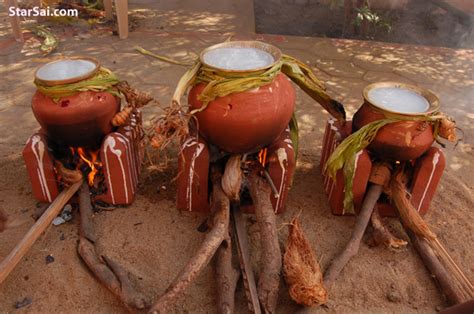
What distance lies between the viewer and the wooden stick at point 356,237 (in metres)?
2.75

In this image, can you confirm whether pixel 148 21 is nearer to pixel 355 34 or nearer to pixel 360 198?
pixel 355 34

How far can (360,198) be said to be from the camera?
10.6ft

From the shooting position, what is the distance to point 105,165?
3096 millimetres

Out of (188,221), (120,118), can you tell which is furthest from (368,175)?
(120,118)

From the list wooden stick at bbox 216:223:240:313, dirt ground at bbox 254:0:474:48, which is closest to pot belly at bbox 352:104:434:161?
wooden stick at bbox 216:223:240:313

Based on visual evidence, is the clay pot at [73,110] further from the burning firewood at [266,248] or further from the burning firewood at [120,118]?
the burning firewood at [266,248]

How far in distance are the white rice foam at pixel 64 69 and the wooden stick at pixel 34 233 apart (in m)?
0.78

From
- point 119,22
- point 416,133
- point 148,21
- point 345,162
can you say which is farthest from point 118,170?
point 148,21

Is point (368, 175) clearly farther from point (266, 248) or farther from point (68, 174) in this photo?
point (68, 174)

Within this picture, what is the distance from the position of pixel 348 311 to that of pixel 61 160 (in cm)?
228

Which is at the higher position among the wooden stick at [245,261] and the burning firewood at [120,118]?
the burning firewood at [120,118]

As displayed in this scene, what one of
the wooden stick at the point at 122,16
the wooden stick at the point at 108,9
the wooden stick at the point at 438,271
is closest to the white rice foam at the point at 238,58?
the wooden stick at the point at 438,271

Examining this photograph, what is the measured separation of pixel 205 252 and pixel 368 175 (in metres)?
1.35

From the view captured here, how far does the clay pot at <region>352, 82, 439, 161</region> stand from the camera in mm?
2924
